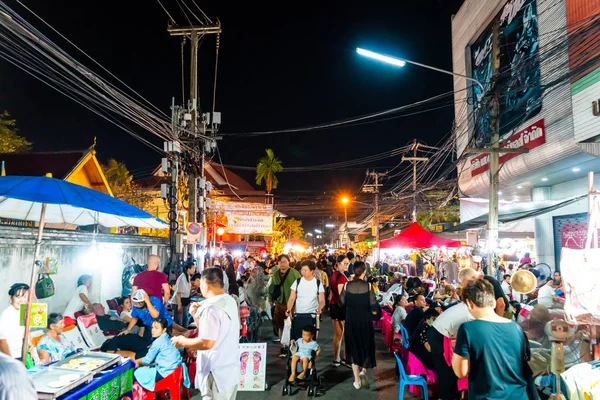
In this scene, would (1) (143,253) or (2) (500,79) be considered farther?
(1) (143,253)

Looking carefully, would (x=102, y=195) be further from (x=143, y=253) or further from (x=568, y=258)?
(x=143, y=253)

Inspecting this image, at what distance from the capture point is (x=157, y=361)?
17.1 feet

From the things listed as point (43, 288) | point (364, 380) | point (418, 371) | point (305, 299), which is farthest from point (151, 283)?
point (418, 371)

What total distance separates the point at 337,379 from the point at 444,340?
2771 millimetres

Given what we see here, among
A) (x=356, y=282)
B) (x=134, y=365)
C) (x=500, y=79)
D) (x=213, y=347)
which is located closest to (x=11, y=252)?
(x=134, y=365)

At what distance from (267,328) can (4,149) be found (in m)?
20.0

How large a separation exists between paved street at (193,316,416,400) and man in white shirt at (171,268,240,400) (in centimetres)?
258

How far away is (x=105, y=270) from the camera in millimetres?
11094

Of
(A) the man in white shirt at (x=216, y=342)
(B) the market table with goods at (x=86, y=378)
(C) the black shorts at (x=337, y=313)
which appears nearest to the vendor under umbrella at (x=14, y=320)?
(B) the market table with goods at (x=86, y=378)

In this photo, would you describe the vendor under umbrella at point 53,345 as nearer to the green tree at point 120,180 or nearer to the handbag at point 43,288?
the handbag at point 43,288

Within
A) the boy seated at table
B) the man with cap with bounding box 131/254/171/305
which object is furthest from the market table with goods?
the man with cap with bounding box 131/254/171/305

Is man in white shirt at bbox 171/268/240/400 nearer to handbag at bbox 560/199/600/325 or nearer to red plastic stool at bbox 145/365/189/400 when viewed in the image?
red plastic stool at bbox 145/365/189/400

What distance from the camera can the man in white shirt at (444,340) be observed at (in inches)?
180

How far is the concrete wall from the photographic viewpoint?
7305mm
